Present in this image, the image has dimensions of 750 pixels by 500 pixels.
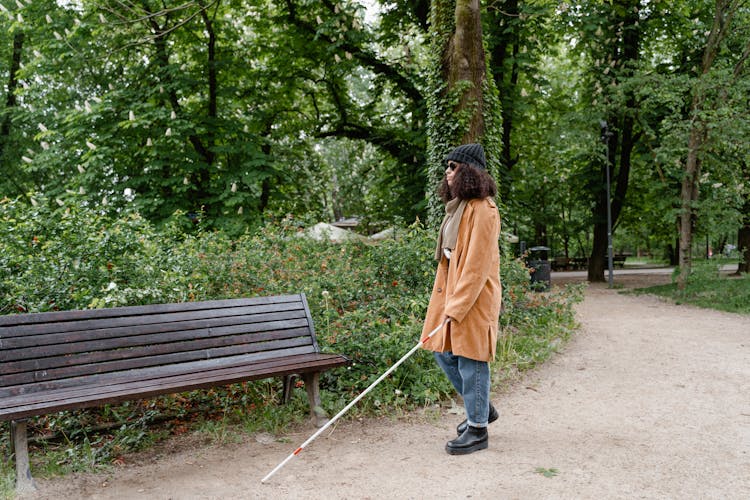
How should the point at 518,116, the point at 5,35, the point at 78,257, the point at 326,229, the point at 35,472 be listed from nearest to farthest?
the point at 35,472 → the point at 78,257 → the point at 326,229 → the point at 518,116 → the point at 5,35

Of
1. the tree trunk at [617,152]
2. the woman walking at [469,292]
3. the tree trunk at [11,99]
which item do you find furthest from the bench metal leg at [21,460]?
the tree trunk at [11,99]

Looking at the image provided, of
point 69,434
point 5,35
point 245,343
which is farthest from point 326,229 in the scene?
point 5,35

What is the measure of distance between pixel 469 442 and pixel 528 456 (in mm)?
388

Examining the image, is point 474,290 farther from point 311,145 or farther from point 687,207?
point 311,145

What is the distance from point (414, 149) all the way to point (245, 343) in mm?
9984

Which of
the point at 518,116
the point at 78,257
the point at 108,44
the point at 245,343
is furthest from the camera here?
the point at 518,116

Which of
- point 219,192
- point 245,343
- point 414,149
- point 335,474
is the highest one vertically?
point 414,149

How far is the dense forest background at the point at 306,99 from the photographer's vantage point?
11.9 meters

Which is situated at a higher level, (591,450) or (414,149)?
(414,149)

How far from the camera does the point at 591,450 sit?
391cm

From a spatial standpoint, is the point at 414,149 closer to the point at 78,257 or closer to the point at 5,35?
the point at 78,257

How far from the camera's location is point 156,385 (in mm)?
3627

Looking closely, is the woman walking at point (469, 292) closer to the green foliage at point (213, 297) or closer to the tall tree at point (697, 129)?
the green foliage at point (213, 297)

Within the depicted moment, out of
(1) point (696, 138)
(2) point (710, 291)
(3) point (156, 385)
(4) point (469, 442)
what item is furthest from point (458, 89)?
(2) point (710, 291)
